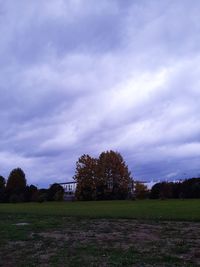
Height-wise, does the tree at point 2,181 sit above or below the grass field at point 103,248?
above

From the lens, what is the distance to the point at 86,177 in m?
126

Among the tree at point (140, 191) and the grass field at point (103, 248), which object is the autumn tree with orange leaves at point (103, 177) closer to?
the tree at point (140, 191)

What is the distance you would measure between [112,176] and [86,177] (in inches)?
257

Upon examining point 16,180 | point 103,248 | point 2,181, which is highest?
point 2,181

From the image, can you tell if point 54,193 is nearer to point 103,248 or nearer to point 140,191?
point 140,191

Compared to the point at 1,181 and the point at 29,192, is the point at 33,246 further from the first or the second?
the point at 1,181

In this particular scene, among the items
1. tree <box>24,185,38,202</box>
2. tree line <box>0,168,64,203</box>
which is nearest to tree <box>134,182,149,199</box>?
tree line <box>0,168,64,203</box>

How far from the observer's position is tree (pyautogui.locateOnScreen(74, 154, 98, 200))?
12412 cm

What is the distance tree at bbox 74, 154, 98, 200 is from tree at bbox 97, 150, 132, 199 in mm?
1495

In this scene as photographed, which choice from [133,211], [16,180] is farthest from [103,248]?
[16,180]

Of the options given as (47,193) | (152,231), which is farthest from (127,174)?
(152,231)

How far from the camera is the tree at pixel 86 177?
12412cm

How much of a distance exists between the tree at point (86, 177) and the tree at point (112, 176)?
1.50 metres

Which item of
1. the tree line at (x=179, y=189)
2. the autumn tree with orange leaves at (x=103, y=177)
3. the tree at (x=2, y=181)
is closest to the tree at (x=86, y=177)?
the autumn tree with orange leaves at (x=103, y=177)
